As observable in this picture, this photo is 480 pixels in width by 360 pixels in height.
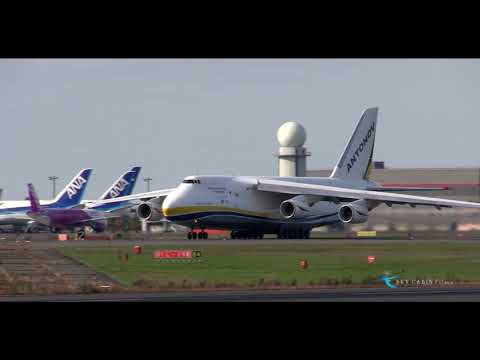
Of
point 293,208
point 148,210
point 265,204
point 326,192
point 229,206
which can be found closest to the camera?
point 229,206

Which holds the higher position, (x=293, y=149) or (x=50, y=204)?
(x=293, y=149)

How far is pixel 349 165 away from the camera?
243 ft

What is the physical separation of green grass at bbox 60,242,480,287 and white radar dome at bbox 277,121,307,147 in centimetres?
4866

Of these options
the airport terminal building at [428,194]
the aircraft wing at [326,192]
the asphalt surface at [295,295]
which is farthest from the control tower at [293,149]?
the asphalt surface at [295,295]

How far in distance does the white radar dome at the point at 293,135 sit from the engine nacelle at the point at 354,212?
37769mm

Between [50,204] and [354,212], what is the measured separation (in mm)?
39603

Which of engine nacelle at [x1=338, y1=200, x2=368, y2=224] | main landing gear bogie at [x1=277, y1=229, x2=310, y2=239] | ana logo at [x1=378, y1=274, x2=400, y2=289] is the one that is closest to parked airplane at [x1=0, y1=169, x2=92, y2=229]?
main landing gear bogie at [x1=277, y1=229, x2=310, y2=239]

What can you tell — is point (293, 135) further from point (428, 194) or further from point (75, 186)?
point (75, 186)

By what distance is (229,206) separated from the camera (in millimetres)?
63375

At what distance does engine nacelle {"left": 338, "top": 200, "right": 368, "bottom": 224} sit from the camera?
6350cm

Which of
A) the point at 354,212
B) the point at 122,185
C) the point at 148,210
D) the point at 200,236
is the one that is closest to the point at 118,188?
the point at 122,185

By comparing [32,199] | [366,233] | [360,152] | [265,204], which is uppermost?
[360,152]
